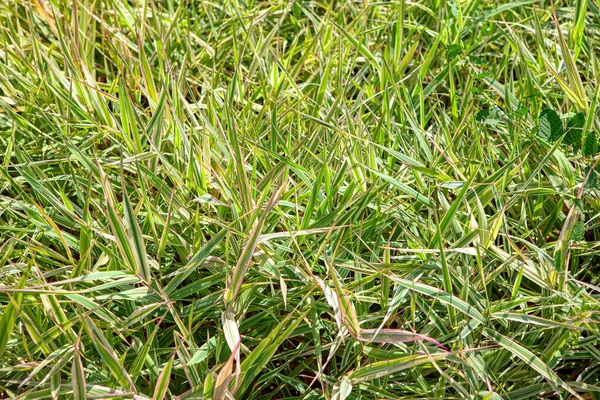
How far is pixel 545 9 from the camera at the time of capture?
5.95 feet

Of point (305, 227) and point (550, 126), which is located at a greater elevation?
point (550, 126)

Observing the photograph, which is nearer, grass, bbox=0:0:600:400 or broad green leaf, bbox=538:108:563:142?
grass, bbox=0:0:600:400

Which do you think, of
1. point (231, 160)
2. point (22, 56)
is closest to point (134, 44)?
point (22, 56)

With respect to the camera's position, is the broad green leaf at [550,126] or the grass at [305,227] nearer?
the grass at [305,227]

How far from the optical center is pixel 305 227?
4.00ft

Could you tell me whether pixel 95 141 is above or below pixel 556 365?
above

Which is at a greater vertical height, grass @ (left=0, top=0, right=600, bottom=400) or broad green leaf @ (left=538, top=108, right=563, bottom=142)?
broad green leaf @ (left=538, top=108, right=563, bottom=142)

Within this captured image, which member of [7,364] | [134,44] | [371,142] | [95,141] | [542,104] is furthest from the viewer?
[134,44]

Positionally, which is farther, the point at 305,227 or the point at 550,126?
the point at 550,126

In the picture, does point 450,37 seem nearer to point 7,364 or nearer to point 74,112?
point 74,112

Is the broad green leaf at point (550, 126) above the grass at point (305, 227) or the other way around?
above

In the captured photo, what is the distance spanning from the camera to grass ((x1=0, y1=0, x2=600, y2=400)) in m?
1.09

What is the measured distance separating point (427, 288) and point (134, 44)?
3.34 ft

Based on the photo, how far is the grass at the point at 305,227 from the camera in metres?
1.09
